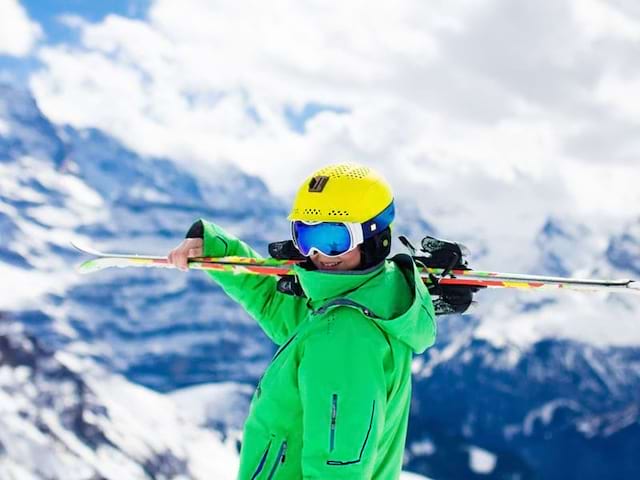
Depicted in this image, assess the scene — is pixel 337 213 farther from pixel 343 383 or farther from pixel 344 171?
pixel 343 383

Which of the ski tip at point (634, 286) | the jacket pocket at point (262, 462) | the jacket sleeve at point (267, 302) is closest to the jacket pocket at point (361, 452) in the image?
the jacket pocket at point (262, 462)

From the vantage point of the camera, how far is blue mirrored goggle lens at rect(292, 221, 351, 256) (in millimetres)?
5117

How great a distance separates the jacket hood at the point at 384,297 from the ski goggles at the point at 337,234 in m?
0.18

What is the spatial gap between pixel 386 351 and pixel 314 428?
2.16 feet

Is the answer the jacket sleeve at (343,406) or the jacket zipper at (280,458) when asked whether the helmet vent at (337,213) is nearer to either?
the jacket sleeve at (343,406)

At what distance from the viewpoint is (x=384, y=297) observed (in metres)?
5.01

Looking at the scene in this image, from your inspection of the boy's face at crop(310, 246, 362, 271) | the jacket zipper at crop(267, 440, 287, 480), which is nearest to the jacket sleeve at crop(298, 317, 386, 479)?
the jacket zipper at crop(267, 440, 287, 480)

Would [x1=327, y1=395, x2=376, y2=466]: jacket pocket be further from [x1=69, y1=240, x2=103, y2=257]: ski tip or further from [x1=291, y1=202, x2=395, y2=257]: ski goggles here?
[x1=69, y1=240, x2=103, y2=257]: ski tip

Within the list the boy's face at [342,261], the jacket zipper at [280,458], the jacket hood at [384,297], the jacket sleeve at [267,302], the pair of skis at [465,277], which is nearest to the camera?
the jacket hood at [384,297]

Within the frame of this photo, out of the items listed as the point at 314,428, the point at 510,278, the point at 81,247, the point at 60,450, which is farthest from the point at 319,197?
the point at 60,450

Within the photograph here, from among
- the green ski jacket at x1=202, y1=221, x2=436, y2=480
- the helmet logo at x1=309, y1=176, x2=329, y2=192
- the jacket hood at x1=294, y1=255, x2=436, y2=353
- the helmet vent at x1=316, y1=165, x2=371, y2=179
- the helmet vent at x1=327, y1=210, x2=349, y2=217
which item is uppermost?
the helmet vent at x1=316, y1=165, x2=371, y2=179

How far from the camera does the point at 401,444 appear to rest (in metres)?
5.50

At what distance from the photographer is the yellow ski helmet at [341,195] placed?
5094 millimetres

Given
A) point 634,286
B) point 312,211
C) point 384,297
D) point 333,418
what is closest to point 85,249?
point 312,211
